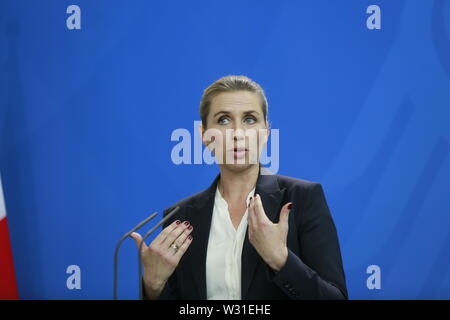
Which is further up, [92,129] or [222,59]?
[222,59]

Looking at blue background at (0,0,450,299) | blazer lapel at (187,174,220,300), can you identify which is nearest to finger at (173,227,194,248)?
blazer lapel at (187,174,220,300)

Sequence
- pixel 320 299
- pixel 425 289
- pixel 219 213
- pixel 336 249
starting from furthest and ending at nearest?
pixel 425 289, pixel 219 213, pixel 336 249, pixel 320 299

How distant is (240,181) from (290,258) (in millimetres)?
434

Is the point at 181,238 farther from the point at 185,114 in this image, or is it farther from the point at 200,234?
the point at 185,114

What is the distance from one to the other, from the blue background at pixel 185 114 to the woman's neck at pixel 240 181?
3.90 ft

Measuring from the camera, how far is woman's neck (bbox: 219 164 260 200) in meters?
1.76

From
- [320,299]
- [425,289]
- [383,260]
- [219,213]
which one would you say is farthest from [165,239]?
[425,289]

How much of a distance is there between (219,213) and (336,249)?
0.44 m

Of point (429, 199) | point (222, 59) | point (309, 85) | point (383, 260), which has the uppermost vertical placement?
point (222, 59)

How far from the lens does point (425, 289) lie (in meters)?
2.92

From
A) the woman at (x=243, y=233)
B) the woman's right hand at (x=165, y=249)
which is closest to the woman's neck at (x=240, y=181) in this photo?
the woman at (x=243, y=233)

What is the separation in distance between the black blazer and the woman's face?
0.13m

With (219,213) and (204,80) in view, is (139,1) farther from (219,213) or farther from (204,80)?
(219,213)

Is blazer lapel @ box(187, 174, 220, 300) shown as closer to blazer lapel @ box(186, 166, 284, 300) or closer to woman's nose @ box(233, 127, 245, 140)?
blazer lapel @ box(186, 166, 284, 300)
